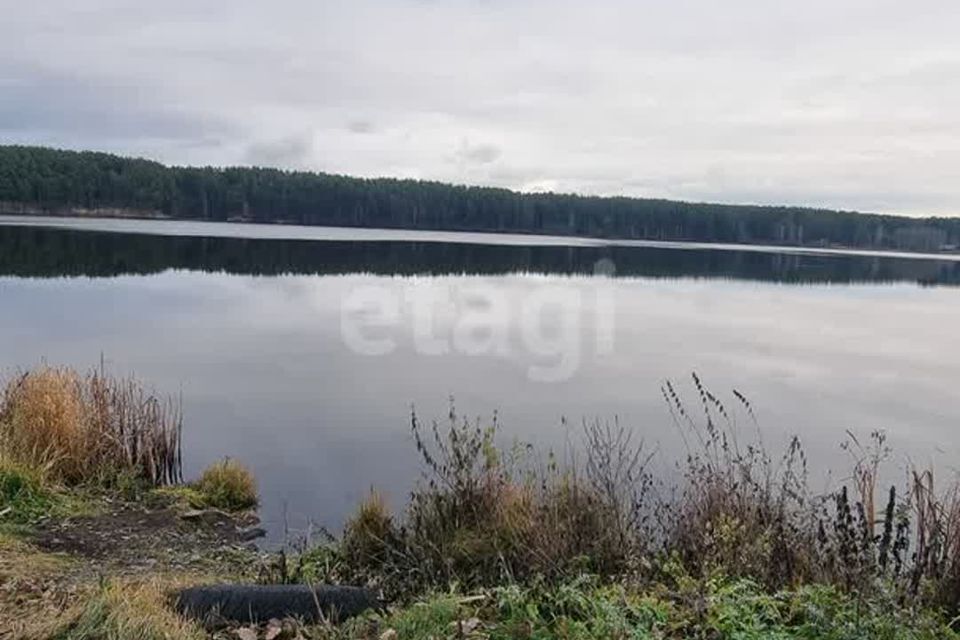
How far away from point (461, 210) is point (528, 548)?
12365cm

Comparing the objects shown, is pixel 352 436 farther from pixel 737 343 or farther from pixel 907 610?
pixel 737 343

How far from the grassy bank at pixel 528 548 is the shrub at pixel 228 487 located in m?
0.02

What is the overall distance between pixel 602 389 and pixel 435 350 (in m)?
5.52

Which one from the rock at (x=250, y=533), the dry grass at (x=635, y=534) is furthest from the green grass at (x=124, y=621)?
the rock at (x=250, y=533)

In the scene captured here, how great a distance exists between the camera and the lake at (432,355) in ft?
41.1

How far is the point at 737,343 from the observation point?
24.5 metres

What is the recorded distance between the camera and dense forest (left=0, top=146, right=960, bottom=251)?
120750mm

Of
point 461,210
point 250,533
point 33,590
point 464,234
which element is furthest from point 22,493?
point 461,210

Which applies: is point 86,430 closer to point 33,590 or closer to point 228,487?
point 228,487

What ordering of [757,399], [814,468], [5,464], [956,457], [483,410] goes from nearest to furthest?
[5,464]
[814,468]
[956,457]
[483,410]
[757,399]

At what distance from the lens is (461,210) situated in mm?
128625

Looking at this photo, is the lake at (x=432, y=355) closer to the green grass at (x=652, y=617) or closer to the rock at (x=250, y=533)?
the rock at (x=250, y=533)

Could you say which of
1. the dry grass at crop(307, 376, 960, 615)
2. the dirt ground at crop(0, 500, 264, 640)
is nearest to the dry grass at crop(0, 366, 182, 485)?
the dirt ground at crop(0, 500, 264, 640)

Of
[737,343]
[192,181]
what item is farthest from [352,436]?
[192,181]
